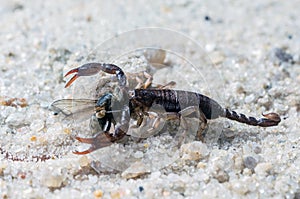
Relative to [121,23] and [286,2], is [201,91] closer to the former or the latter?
[121,23]

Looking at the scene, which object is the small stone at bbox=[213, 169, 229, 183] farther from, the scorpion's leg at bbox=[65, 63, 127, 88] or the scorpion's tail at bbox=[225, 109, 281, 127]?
the scorpion's leg at bbox=[65, 63, 127, 88]

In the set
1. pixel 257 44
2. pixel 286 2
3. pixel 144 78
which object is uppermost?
pixel 286 2

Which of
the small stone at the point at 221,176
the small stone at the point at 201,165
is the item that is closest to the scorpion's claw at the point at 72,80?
the small stone at the point at 201,165

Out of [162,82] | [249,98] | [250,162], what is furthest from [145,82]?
[250,162]

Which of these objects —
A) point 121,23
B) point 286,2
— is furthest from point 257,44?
point 121,23

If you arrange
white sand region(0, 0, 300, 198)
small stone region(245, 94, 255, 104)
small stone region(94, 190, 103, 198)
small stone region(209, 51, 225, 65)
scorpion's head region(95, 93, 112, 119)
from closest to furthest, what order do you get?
1. small stone region(94, 190, 103, 198)
2. white sand region(0, 0, 300, 198)
3. scorpion's head region(95, 93, 112, 119)
4. small stone region(245, 94, 255, 104)
5. small stone region(209, 51, 225, 65)

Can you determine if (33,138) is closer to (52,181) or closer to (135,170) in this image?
(52,181)

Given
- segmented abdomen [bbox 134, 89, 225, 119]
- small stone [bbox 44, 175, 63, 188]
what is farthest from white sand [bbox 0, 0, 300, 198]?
segmented abdomen [bbox 134, 89, 225, 119]
